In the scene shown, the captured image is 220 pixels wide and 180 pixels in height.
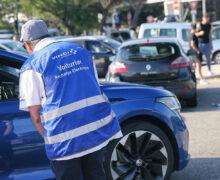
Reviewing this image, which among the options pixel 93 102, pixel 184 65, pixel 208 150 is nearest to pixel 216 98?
pixel 184 65

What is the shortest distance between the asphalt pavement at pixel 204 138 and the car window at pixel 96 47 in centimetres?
558

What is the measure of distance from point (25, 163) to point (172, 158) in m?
1.44

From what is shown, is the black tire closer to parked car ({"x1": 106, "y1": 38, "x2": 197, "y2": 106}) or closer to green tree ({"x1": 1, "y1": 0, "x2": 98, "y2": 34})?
parked car ({"x1": 106, "y1": 38, "x2": 197, "y2": 106})

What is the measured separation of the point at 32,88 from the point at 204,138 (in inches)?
166

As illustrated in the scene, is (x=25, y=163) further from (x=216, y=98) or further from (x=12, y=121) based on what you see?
(x=216, y=98)

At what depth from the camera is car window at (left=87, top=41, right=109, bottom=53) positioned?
626 inches

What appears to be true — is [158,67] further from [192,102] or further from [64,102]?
[64,102]

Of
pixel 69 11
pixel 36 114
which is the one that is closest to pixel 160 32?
pixel 36 114

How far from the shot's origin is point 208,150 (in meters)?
5.83

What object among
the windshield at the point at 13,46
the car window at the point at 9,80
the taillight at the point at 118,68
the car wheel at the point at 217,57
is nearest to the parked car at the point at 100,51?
the windshield at the point at 13,46

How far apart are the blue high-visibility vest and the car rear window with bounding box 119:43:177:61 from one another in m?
6.06

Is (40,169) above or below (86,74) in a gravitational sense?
below

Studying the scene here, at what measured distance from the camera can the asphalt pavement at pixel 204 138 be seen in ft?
16.4

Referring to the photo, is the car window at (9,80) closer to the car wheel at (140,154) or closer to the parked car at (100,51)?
the car wheel at (140,154)
